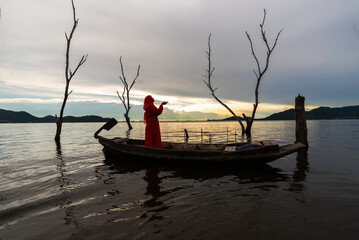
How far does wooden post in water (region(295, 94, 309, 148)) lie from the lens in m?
14.2

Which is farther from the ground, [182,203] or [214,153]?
[214,153]

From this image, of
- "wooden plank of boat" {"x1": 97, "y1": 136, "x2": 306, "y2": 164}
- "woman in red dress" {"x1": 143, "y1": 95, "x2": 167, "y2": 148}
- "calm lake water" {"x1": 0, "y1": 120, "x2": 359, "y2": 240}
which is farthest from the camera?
"woman in red dress" {"x1": 143, "y1": 95, "x2": 167, "y2": 148}

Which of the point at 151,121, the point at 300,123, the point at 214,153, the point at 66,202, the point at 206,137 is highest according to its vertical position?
the point at 151,121

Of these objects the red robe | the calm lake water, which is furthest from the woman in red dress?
the calm lake water

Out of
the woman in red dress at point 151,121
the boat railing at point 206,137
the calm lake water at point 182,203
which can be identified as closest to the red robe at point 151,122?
the woman in red dress at point 151,121

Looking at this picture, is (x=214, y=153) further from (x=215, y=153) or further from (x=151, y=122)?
(x=151, y=122)

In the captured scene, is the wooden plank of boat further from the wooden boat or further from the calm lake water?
the calm lake water

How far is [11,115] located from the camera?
195875 millimetres

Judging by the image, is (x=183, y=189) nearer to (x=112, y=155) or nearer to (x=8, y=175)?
(x=112, y=155)

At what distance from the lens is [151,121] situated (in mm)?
9562

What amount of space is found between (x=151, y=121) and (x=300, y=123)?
1123 cm

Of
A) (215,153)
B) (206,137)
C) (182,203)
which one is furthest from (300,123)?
(206,137)

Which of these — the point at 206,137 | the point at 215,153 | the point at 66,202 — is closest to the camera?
the point at 66,202

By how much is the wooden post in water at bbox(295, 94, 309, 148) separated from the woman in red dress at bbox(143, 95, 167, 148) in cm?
1058
